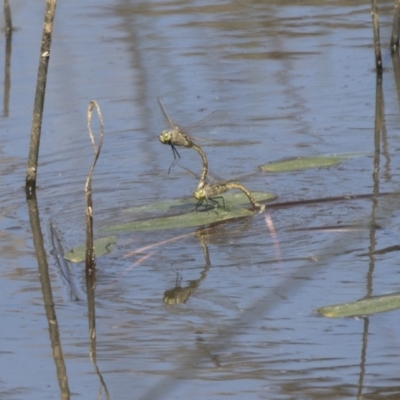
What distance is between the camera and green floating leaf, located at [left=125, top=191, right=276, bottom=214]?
5.50m

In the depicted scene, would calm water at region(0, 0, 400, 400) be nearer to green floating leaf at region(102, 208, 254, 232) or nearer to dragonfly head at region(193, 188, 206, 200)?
green floating leaf at region(102, 208, 254, 232)

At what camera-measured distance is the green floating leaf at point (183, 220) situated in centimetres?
521

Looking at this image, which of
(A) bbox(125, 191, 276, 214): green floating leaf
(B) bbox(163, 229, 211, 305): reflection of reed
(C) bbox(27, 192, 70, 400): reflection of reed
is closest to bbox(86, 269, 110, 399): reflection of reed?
(C) bbox(27, 192, 70, 400): reflection of reed

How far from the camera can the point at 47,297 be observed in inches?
179

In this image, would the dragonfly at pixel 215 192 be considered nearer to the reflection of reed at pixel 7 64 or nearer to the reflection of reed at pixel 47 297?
the reflection of reed at pixel 47 297

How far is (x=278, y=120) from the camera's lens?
23.8 feet

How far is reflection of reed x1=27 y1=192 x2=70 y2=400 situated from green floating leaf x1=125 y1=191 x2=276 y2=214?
19.9 inches

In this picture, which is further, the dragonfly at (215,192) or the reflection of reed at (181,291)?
the dragonfly at (215,192)

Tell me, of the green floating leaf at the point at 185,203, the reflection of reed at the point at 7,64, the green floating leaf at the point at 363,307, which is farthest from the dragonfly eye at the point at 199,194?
the reflection of reed at the point at 7,64

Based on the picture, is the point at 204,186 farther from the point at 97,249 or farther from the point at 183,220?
the point at 97,249

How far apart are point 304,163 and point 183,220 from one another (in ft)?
3.59

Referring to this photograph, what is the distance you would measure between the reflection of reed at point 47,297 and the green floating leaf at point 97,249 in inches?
5.3

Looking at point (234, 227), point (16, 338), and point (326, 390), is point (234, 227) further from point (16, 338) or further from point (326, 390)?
point (326, 390)

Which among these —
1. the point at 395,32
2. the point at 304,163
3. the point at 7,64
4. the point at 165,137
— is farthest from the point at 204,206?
the point at 7,64
